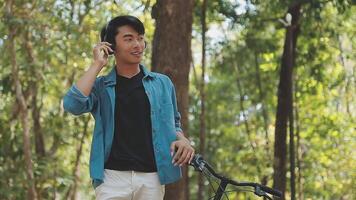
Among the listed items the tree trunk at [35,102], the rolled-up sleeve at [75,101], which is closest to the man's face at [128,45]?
the rolled-up sleeve at [75,101]

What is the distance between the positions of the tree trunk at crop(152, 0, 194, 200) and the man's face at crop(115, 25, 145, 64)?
5.86 ft

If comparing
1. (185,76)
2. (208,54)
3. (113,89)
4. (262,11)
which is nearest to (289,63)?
(262,11)

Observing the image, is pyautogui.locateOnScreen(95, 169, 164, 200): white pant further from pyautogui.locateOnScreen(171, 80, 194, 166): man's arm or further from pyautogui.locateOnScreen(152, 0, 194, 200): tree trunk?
pyautogui.locateOnScreen(152, 0, 194, 200): tree trunk

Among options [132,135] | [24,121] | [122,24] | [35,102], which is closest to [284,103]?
[24,121]

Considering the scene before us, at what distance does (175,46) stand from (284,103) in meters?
5.41

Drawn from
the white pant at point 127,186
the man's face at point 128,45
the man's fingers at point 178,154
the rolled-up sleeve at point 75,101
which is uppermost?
the man's face at point 128,45

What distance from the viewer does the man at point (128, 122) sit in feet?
10.5

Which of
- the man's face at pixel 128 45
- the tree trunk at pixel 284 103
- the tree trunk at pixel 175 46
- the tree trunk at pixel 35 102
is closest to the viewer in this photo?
the man's face at pixel 128 45

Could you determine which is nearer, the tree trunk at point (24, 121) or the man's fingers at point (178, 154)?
the man's fingers at point (178, 154)

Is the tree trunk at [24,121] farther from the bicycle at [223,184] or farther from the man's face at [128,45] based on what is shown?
the bicycle at [223,184]

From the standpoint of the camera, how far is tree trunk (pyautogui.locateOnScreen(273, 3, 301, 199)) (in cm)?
1012

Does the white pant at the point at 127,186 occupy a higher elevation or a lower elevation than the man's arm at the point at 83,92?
lower

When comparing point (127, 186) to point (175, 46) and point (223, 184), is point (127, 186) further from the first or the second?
point (175, 46)

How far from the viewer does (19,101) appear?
1019 cm
